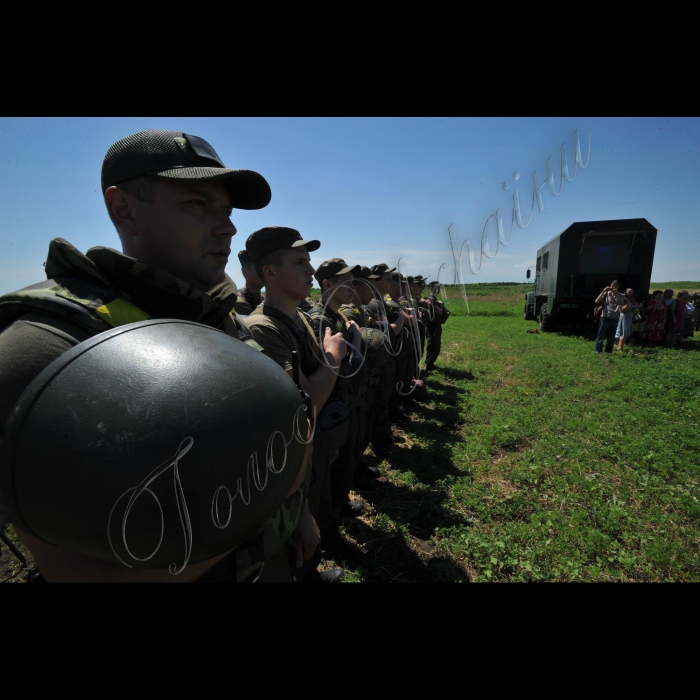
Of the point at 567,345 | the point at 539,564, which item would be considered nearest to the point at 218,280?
the point at 539,564

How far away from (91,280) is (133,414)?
2.33 ft

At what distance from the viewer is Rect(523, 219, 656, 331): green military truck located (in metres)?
14.9

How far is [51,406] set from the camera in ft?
2.10

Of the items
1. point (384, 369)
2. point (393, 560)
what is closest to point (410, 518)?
point (393, 560)

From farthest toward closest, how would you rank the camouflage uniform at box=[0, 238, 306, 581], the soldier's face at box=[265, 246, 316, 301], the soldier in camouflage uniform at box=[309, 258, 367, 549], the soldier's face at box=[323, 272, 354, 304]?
the soldier's face at box=[323, 272, 354, 304], the soldier in camouflage uniform at box=[309, 258, 367, 549], the soldier's face at box=[265, 246, 316, 301], the camouflage uniform at box=[0, 238, 306, 581]

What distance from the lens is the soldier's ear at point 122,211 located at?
1305mm

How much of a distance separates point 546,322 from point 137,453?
19982 millimetres

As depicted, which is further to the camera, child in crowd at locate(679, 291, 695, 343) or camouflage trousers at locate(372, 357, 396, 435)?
child in crowd at locate(679, 291, 695, 343)

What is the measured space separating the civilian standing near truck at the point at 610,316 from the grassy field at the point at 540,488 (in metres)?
3.34

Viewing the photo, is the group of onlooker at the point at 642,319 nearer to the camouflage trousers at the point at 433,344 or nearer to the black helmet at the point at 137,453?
the camouflage trousers at the point at 433,344

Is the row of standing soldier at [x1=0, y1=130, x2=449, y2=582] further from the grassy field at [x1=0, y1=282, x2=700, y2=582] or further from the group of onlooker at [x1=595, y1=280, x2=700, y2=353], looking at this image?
the group of onlooker at [x1=595, y1=280, x2=700, y2=353]

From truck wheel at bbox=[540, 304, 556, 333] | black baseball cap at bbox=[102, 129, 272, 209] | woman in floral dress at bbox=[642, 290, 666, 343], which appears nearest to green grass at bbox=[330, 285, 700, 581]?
black baseball cap at bbox=[102, 129, 272, 209]

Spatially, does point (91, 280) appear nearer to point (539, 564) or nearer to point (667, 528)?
point (539, 564)

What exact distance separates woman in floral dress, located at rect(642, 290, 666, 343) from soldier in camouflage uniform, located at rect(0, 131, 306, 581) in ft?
53.9
